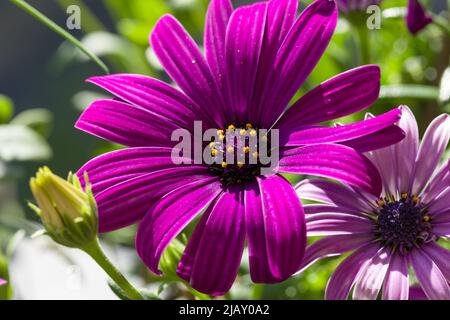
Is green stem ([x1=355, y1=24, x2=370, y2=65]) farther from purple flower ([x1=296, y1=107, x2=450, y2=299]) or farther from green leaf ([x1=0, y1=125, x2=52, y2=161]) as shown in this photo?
green leaf ([x1=0, y1=125, x2=52, y2=161])

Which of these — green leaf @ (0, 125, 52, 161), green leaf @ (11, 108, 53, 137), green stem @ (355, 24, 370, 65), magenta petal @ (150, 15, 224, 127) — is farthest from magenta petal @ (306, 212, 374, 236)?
green leaf @ (11, 108, 53, 137)

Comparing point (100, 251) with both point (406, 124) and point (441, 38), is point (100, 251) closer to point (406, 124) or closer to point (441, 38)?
point (406, 124)

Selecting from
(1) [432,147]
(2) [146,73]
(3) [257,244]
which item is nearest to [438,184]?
(1) [432,147]

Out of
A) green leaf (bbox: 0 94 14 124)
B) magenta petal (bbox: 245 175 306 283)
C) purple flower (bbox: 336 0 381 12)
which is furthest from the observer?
green leaf (bbox: 0 94 14 124)

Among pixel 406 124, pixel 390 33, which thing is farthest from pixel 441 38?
pixel 406 124

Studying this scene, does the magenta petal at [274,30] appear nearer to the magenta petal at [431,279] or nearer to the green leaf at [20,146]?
the magenta petal at [431,279]
